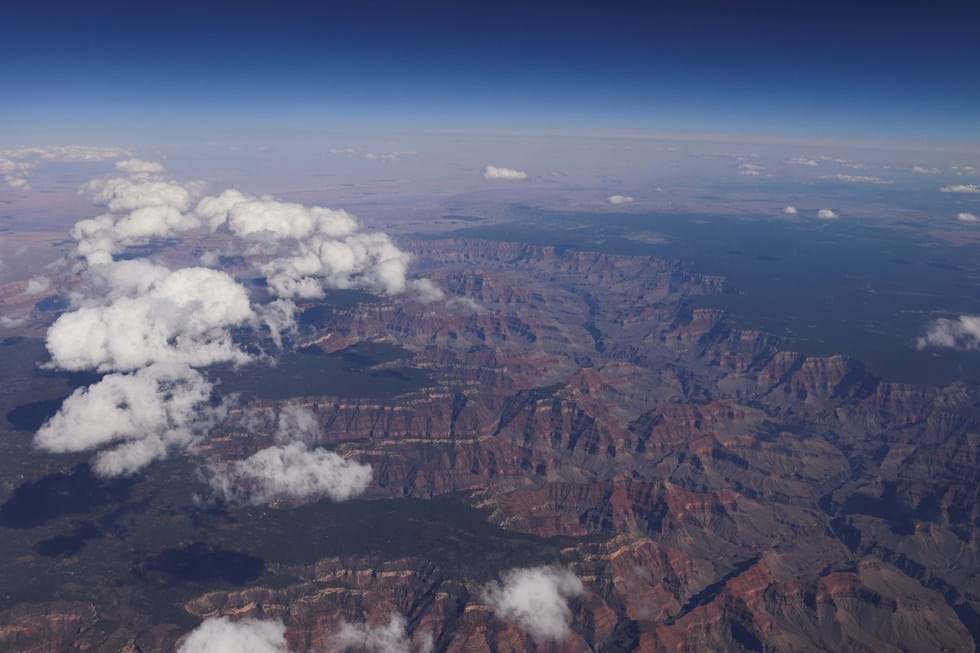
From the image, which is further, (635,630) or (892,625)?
(892,625)

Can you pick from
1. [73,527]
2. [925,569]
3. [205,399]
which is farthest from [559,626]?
[205,399]

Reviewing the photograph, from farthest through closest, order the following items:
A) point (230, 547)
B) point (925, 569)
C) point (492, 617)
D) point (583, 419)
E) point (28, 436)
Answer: point (583, 419) < point (28, 436) < point (925, 569) < point (230, 547) < point (492, 617)

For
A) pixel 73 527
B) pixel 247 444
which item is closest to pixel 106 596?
pixel 73 527

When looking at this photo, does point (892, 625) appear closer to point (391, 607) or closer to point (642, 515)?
point (642, 515)

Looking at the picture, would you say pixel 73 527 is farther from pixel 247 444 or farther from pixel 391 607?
pixel 391 607

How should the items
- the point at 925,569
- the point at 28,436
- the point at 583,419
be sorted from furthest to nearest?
the point at 583,419 < the point at 28,436 < the point at 925,569

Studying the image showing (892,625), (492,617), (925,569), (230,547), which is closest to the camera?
(492,617)

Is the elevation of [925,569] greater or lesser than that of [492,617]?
lesser

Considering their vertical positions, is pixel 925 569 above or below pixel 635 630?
below

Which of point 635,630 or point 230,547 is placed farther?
point 230,547
